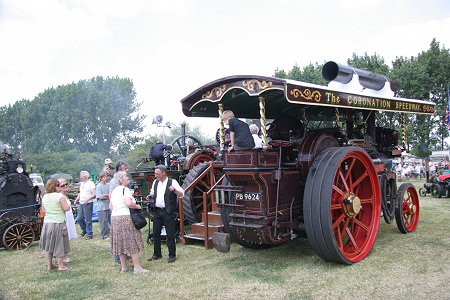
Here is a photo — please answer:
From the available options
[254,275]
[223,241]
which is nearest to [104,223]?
[223,241]

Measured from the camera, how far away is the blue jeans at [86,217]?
7857mm

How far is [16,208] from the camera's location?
24.1 ft

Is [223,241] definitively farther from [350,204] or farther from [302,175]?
[350,204]

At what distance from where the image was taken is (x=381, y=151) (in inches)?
274

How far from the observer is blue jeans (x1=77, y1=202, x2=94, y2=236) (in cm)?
786

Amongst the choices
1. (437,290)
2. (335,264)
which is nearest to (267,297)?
(335,264)

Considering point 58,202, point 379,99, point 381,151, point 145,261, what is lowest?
point 145,261

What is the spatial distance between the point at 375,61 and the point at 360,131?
21843 mm

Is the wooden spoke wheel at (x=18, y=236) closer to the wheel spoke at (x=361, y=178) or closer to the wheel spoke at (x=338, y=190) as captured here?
the wheel spoke at (x=338, y=190)

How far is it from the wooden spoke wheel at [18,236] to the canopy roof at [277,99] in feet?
12.6

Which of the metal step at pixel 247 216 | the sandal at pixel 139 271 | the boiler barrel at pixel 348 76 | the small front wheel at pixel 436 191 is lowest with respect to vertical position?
the sandal at pixel 139 271

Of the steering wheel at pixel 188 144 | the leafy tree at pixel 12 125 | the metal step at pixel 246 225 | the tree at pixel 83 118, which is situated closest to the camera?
the metal step at pixel 246 225

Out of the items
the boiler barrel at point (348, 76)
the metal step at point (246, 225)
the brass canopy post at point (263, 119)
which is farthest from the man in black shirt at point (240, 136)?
the boiler barrel at point (348, 76)

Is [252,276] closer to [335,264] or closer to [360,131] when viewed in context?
[335,264]
